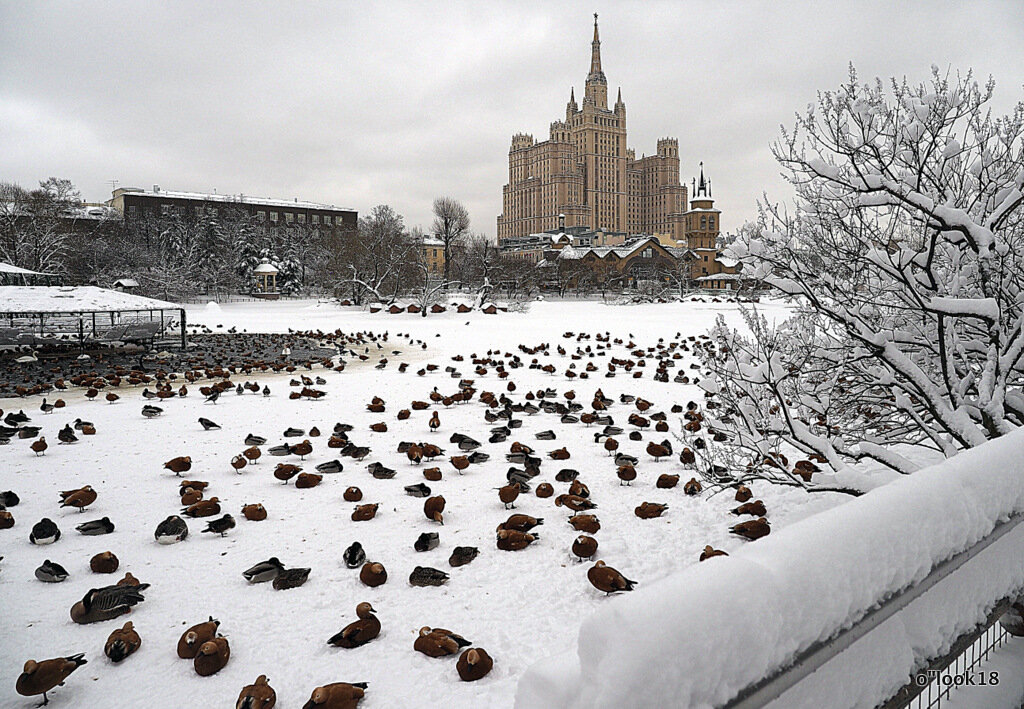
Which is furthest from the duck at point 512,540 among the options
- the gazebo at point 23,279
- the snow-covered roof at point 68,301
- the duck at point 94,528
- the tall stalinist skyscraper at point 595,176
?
the tall stalinist skyscraper at point 595,176

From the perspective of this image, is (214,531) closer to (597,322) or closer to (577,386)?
(577,386)

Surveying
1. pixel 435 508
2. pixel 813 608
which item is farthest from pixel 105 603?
pixel 813 608

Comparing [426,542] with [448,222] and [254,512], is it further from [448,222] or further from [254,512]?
[448,222]

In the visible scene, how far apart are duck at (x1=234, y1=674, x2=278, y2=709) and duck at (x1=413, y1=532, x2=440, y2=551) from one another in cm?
141

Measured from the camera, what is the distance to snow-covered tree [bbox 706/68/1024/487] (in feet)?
11.3

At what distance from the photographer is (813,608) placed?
4.16 ft

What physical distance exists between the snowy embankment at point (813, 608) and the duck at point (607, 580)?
1422mm

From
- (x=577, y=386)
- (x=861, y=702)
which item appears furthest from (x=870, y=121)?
(x=577, y=386)

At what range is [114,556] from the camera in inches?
127

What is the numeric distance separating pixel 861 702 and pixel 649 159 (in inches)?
7213

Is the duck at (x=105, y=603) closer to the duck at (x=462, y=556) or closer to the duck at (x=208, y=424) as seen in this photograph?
the duck at (x=462, y=556)

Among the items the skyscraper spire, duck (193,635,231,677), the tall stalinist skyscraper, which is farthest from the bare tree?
the skyscraper spire

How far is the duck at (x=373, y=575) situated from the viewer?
10.1 ft

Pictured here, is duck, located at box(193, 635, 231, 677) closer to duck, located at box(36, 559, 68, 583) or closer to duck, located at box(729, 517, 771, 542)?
duck, located at box(36, 559, 68, 583)
